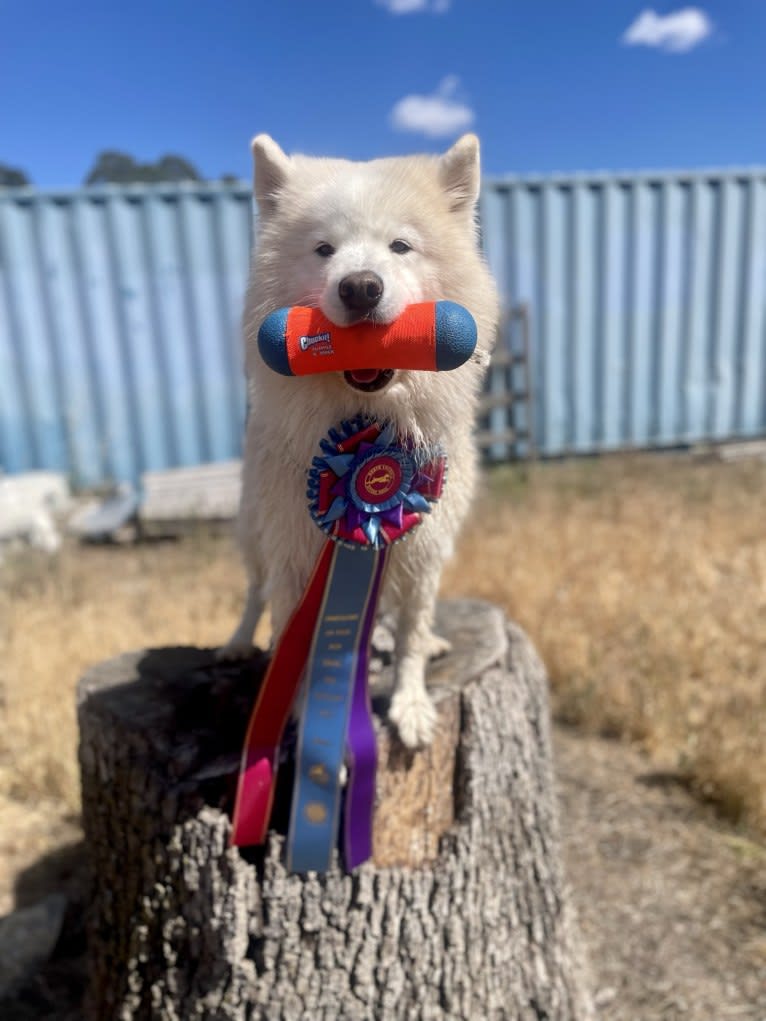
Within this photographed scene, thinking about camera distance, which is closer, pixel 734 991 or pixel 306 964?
pixel 306 964

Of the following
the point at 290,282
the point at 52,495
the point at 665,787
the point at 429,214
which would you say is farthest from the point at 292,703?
the point at 52,495

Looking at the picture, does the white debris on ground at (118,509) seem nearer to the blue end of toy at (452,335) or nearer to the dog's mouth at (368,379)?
the dog's mouth at (368,379)

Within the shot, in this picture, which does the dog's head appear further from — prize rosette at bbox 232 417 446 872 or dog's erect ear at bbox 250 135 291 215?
prize rosette at bbox 232 417 446 872

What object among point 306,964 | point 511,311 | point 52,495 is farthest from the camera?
point 511,311

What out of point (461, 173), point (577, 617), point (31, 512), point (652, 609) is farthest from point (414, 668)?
point (31, 512)

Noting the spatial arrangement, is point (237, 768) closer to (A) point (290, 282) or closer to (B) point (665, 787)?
(A) point (290, 282)

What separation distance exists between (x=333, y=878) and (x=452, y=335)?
1.16 m

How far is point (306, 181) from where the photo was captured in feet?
4.63

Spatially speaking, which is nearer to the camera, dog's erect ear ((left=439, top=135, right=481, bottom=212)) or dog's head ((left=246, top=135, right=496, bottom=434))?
dog's head ((left=246, top=135, right=496, bottom=434))

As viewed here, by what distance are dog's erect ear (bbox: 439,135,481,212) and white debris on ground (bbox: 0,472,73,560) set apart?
5025 mm

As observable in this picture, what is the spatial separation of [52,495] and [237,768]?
5606mm

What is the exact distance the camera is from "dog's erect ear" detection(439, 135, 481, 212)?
4.66ft

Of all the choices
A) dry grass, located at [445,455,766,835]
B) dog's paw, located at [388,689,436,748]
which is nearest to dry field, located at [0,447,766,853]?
dry grass, located at [445,455,766,835]

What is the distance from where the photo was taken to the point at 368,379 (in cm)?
132
